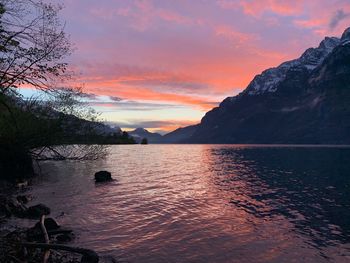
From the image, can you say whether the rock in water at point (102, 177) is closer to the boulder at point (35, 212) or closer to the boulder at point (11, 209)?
the boulder at point (11, 209)

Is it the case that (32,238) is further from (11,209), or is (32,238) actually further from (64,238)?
(11,209)

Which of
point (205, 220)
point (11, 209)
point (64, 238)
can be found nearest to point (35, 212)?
point (11, 209)

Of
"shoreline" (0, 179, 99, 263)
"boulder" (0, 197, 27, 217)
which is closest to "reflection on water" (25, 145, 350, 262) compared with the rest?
"shoreline" (0, 179, 99, 263)

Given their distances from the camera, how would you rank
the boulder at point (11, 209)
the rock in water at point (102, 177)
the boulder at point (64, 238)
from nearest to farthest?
the boulder at point (64, 238) → the boulder at point (11, 209) → the rock in water at point (102, 177)

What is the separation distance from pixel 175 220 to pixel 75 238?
10.0 m

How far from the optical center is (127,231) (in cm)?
2598

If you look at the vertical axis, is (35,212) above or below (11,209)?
below

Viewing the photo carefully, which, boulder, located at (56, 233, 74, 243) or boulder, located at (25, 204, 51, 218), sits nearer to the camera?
boulder, located at (56, 233, 74, 243)

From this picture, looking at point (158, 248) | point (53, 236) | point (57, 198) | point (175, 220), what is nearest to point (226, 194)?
point (175, 220)

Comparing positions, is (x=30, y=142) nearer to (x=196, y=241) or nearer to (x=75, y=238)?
(x=75, y=238)

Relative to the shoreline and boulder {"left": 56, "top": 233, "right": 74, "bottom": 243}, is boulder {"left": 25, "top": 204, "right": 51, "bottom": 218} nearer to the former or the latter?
the shoreline

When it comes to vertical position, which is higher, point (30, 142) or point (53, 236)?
point (30, 142)

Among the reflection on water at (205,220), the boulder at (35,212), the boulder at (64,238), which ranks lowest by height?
the reflection on water at (205,220)

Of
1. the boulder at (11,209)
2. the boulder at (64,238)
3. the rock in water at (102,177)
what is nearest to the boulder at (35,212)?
the boulder at (11,209)
